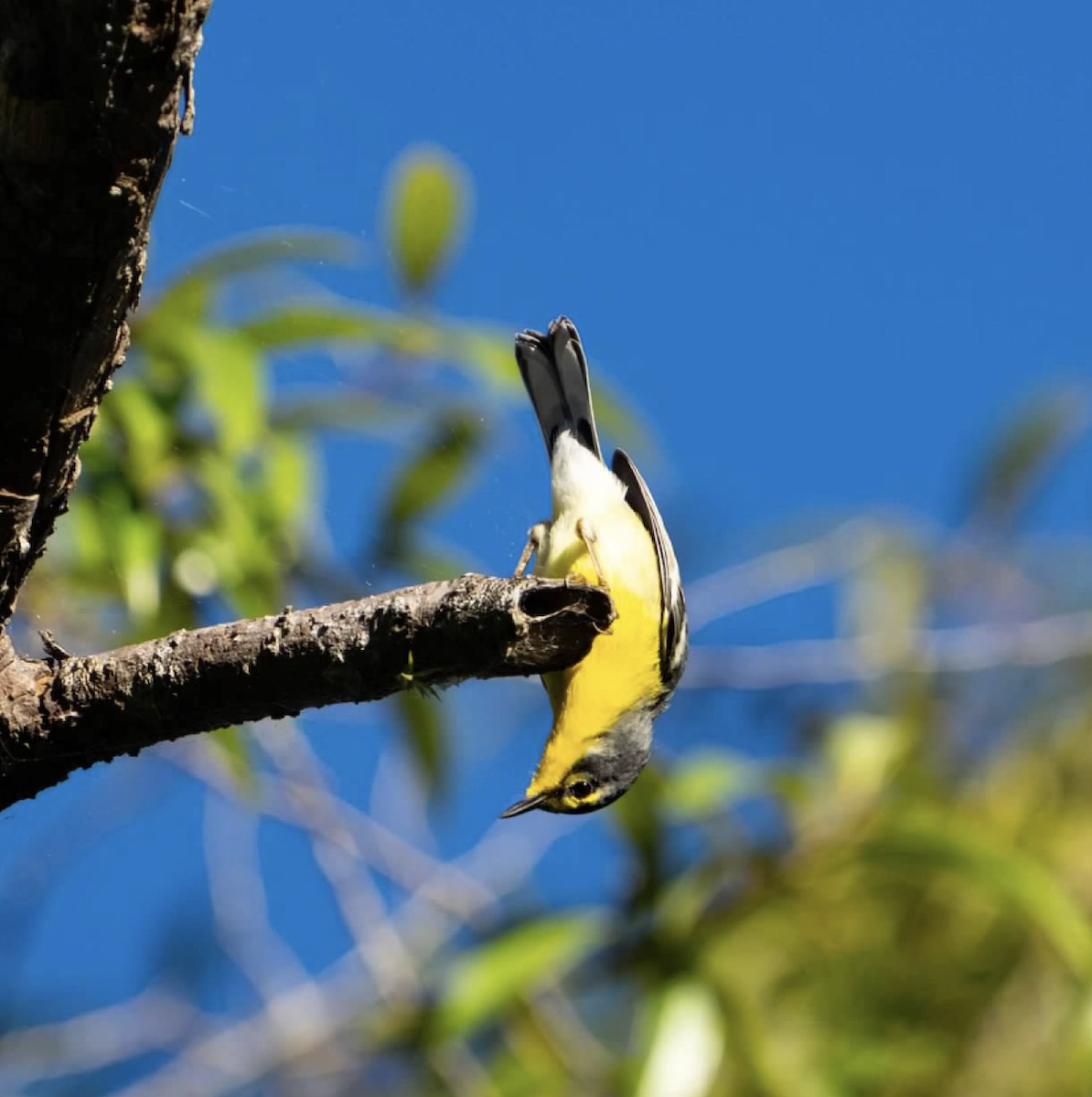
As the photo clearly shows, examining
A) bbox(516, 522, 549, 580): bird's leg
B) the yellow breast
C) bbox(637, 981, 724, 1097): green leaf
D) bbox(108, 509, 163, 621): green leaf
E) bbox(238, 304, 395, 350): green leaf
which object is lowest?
bbox(637, 981, 724, 1097): green leaf

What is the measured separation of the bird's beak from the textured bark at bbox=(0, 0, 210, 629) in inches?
53.1

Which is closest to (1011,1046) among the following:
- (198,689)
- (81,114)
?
(198,689)

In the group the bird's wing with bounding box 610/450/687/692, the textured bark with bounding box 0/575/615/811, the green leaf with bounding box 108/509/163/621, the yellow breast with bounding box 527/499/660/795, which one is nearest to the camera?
the textured bark with bounding box 0/575/615/811

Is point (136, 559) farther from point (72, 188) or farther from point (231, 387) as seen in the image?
point (72, 188)

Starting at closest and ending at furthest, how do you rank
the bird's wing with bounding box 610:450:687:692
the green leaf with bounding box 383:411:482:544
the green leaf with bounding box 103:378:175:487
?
the bird's wing with bounding box 610:450:687:692 → the green leaf with bounding box 103:378:175:487 → the green leaf with bounding box 383:411:482:544

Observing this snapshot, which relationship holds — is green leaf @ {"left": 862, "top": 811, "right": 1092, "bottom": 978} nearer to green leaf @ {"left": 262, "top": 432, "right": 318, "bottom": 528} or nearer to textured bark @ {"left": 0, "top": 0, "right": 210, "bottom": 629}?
green leaf @ {"left": 262, "top": 432, "right": 318, "bottom": 528}

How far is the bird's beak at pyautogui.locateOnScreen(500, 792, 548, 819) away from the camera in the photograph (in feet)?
8.09

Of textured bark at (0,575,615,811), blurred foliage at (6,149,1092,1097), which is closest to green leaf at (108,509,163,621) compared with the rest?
blurred foliage at (6,149,1092,1097)

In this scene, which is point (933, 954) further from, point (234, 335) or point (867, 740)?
point (234, 335)

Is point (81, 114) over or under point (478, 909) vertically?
under

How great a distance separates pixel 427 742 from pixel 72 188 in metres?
3.12

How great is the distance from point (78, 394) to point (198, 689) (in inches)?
11.0

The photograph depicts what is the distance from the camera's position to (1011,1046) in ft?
17.4

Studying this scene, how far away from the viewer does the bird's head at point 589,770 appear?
2.49m
